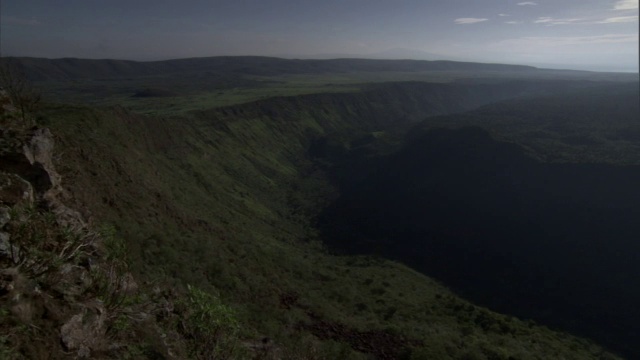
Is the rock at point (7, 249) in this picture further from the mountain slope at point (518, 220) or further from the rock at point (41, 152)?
the mountain slope at point (518, 220)

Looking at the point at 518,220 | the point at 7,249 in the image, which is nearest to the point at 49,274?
the point at 7,249

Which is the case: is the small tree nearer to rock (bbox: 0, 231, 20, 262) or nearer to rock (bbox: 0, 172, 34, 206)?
rock (bbox: 0, 172, 34, 206)

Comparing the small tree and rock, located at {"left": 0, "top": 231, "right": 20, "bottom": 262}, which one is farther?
the small tree

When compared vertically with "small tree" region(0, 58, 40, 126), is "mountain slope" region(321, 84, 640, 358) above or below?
below

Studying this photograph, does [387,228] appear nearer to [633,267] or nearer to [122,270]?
[633,267]

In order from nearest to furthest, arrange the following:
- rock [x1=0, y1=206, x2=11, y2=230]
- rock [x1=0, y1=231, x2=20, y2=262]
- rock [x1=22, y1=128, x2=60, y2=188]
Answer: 1. rock [x1=0, y1=231, x2=20, y2=262]
2. rock [x1=0, y1=206, x2=11, y2=230]
3. rock [x1=22, y1=128, x2=60, y2=188]

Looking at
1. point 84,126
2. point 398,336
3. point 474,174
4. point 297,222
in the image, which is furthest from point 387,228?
point 84,126

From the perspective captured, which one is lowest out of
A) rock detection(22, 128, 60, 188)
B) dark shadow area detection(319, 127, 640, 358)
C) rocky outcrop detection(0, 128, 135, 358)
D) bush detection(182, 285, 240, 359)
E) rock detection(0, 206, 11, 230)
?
dark shadow area detection(319, 127, 640, 358)

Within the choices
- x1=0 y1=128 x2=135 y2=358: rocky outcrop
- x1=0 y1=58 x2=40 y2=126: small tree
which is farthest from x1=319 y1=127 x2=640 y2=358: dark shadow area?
x1=0 y1=128 x2=135 y2=358: rocky outcrop

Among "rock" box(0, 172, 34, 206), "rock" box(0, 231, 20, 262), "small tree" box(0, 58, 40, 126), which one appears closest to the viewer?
"rock" box(0, 231, 20, 262)
